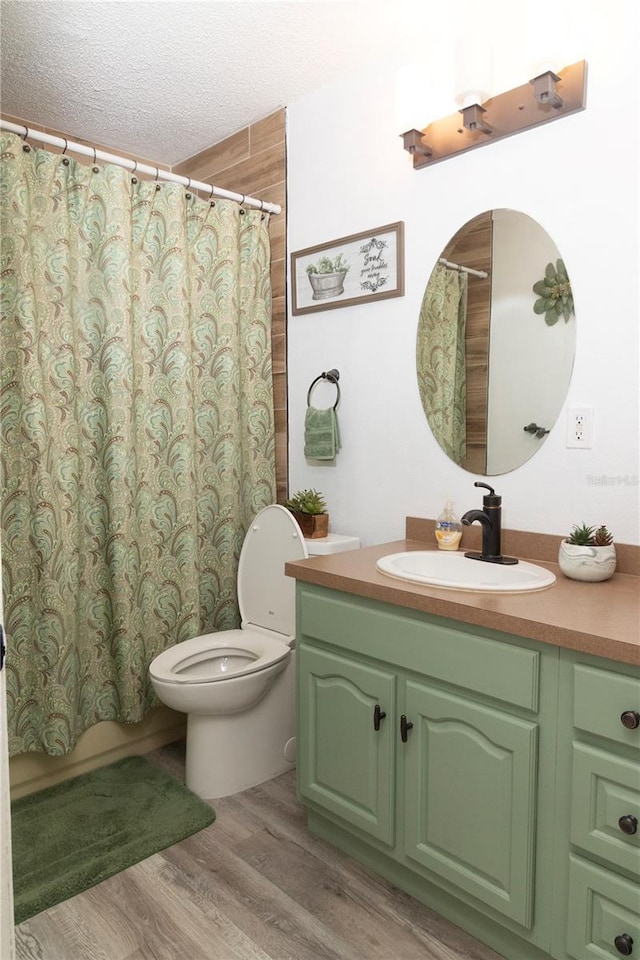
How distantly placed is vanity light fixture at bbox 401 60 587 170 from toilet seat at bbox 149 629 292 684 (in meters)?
1.70

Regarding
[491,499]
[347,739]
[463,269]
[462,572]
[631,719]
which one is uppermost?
[463,269]

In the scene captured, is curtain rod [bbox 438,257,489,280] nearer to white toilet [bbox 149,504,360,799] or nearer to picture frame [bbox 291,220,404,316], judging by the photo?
picture frame [bbox 291,220,404,316]

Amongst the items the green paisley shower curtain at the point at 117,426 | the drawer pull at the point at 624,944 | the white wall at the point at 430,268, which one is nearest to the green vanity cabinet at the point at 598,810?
the drawer pull at the point at 624,944

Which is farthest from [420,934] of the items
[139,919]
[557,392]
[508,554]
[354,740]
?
[557,392]

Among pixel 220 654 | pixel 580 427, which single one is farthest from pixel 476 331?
pixel 220 654

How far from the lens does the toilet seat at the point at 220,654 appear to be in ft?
7.22

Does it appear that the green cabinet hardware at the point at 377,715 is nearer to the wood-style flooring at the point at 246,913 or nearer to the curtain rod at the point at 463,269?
the wood-style flooring at the point at 246,913

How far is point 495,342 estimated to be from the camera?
6.45ft

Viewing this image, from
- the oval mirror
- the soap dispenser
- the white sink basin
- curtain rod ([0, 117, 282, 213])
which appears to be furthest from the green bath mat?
curtain rod ([0, 117, 282, 213])

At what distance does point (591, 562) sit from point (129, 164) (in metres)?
1.97

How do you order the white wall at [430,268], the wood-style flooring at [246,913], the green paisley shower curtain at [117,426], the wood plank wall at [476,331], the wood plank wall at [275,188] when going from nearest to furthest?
the wood-style flooring at [246,913] < the white wall at [430,268] < the wood plank wall at [476,331] < the green paisley shower curtain at [117,426] < the wood plank wall at [275,188]

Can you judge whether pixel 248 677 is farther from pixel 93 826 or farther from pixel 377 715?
pixel 93 826

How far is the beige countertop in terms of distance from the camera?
1247 mm

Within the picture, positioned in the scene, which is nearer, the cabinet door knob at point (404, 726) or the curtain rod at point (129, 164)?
the cabinet door knob at point (404, 726)
